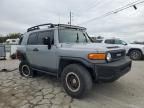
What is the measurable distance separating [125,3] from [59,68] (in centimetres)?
1014

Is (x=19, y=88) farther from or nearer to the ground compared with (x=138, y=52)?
nearer to the ground

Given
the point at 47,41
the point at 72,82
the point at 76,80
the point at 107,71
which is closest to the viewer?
the point at 107,71

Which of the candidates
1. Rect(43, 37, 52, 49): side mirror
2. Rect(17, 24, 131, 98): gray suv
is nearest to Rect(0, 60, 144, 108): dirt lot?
Rect(17, 24, 131, 98): gray suv

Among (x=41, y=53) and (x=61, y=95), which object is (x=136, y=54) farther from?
(x=61, y=95)

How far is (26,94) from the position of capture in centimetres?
388

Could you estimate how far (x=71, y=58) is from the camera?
143 inches

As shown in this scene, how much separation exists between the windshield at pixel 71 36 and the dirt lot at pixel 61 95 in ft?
5.01

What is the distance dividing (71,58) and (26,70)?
9.57 ft

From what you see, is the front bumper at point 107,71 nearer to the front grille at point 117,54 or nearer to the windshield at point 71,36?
the front grille at point 117,54

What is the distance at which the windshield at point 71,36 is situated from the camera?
4260 mm

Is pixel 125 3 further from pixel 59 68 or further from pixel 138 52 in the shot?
pixel 59 68

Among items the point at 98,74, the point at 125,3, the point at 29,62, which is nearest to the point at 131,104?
the point at 98,74

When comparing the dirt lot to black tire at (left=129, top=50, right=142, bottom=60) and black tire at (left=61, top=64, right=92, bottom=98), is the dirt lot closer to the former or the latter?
black tire at (left=61, top=64, right=92, bottom=98)

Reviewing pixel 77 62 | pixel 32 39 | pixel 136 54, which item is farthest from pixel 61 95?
pixel 136 54
